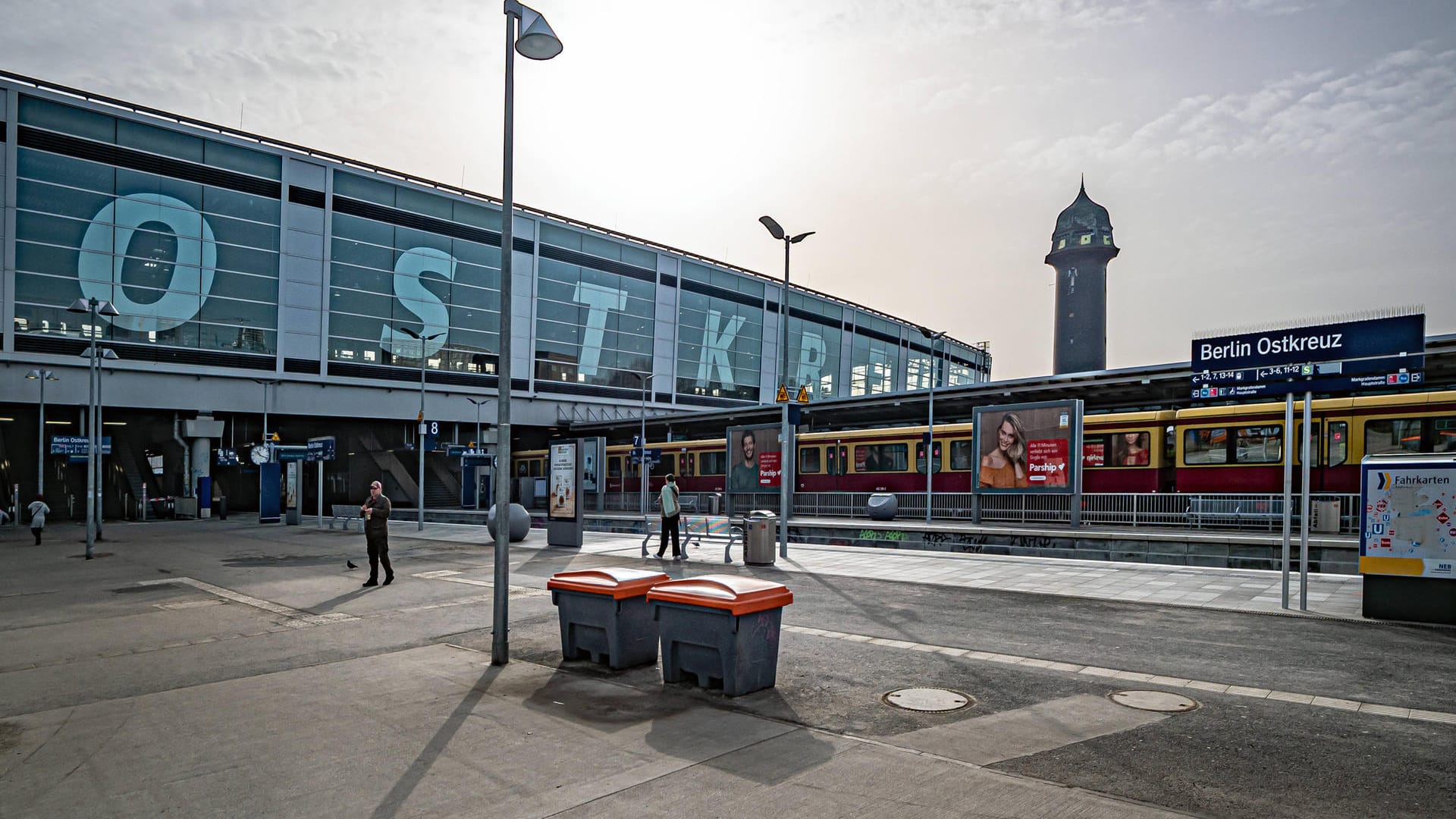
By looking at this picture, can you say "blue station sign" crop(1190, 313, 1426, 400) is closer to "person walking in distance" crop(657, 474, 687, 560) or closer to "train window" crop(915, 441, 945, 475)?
"person walking in distance" crop(657, 474, 687, 560)

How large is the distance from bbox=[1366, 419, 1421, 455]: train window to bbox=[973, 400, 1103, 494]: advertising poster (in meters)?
6.80

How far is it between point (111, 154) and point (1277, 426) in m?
49.5

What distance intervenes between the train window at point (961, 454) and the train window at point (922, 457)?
1.64 ft

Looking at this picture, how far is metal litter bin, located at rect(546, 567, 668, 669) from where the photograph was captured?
26.7 ft

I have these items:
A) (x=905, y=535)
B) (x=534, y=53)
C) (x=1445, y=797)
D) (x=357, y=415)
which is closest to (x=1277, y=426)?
(x=905, y=535)

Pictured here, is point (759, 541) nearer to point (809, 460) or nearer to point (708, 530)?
point (708, 530)

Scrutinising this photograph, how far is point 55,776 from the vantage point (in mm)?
5359

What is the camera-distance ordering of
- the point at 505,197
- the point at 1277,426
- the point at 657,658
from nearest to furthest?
the point at 657,658 < the point at 505,197 < the point at 1277,426

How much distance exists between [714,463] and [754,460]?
611 cm

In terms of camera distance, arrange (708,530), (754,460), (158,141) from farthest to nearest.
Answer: (158,141) → (754,460) → (708,530)

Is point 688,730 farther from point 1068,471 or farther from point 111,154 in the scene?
point 111,154

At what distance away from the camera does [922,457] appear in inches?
1215

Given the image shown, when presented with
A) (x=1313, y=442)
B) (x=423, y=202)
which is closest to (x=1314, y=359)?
(x=1313, y=442)

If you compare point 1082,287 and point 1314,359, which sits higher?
point 1082,287
